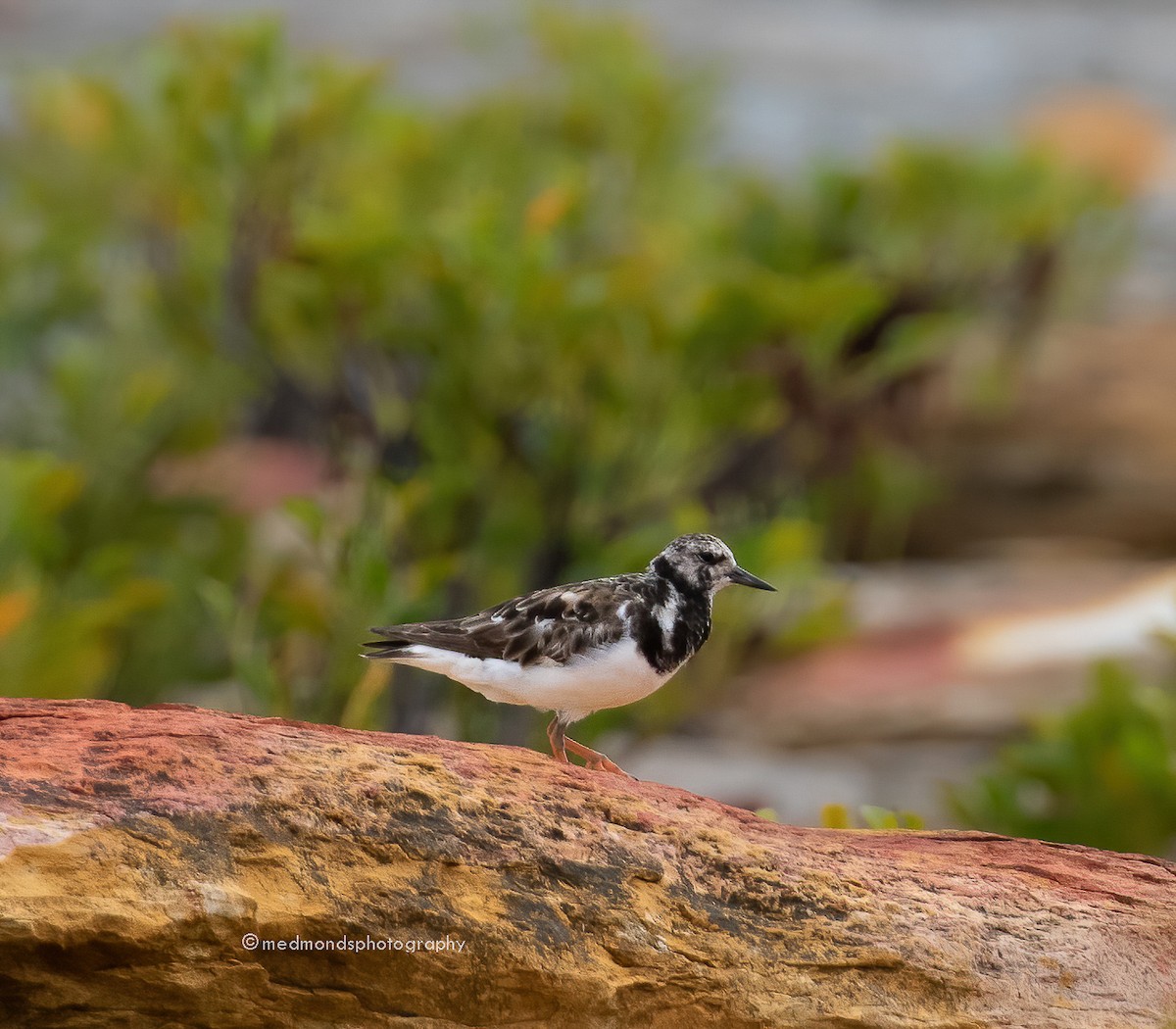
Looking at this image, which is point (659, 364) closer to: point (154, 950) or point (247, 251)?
point (247, 251)

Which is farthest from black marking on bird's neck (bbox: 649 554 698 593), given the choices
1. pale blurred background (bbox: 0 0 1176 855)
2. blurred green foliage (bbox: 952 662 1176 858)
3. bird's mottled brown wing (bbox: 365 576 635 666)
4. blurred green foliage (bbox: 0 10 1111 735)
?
blurred green foliage (bbox: 952 662 1176 858)

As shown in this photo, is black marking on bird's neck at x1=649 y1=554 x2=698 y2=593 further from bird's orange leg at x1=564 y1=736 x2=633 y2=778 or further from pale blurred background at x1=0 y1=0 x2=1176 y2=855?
pale blurred background at x1=0 y1=0 x2=1176 y2=855

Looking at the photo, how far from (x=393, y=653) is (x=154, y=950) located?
1237 millimetres

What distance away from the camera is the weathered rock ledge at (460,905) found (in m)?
3.36

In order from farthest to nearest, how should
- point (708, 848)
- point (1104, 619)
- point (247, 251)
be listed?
point (1104, 619), point (247, 251), point (708, 848)

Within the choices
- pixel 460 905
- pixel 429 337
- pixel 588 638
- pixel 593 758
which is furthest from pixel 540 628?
pixel 429 337

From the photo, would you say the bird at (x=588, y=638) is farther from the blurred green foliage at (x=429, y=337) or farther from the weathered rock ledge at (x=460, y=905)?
the blurred green foliage at (x=429, y=337)

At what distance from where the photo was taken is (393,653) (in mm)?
4363

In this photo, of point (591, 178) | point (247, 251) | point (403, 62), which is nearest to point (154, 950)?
point (247, 251)

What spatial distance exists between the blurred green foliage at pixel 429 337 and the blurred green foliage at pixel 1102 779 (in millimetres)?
1620

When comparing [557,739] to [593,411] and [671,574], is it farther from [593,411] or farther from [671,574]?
[593,411]

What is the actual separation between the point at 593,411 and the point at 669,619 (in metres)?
5.27

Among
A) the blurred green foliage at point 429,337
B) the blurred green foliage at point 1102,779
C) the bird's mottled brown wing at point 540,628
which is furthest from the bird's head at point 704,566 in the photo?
the blurred green foliage at point 1102,779

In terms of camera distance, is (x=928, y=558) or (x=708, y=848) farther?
(x=928, y=558)
